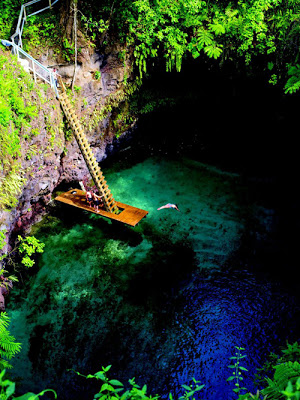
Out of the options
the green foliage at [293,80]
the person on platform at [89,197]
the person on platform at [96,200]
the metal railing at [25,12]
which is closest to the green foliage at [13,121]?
the metal railing at [25,12]

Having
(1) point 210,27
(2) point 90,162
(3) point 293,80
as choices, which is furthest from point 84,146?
(3) point 293,80

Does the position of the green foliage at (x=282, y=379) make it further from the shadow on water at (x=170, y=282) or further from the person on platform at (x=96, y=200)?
the person on platform at (x=96, y=200)

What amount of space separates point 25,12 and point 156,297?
462 inches

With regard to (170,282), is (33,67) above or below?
above

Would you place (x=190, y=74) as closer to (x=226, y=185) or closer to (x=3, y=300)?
(x=226, y=185)

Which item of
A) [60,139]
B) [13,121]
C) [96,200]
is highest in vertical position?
[13,121]

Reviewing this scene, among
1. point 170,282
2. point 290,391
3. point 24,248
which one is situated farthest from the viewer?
point 170,282

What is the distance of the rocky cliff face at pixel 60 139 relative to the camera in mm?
9430

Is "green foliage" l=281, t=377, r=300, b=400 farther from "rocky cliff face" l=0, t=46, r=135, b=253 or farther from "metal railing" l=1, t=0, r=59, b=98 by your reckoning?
"metal railing" l=1, t=0, r=59, b=98

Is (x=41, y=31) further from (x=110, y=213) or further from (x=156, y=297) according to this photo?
(x=156, y=297)

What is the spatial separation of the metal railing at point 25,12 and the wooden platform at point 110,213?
5943mm

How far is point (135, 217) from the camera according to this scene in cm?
1028

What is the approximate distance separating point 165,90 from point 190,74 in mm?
1489

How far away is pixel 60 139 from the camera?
10.7m
